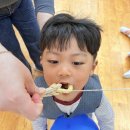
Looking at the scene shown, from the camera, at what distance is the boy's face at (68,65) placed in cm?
77

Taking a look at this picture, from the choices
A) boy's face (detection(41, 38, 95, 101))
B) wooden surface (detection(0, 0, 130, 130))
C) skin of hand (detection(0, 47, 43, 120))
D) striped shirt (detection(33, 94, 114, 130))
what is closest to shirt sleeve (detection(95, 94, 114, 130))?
striped shirt (detection(33, 94, 114, 130))

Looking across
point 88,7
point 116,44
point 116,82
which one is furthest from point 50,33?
point 88,7

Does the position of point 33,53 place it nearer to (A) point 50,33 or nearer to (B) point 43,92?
(A) point 50,33

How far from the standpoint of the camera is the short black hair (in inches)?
31.6

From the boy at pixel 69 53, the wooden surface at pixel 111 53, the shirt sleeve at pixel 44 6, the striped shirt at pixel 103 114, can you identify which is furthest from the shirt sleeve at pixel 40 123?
the shirt sleeve at pixel 44 6

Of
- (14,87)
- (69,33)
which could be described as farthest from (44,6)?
(14,87)

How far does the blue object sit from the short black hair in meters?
0.29

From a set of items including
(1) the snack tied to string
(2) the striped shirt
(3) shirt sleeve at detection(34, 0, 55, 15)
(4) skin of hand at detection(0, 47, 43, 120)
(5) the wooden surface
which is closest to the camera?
(4) skin of hand at detection(0, 47, 43, 120)

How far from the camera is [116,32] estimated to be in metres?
1.92

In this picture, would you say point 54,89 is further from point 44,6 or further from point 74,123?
point 44,6

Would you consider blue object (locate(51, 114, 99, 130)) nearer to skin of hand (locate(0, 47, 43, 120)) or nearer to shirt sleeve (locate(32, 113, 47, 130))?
shirt sleeve (locate(32, 113, 47, 130))

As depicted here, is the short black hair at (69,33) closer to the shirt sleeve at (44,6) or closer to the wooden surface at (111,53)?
the wooden surface at (111,53)

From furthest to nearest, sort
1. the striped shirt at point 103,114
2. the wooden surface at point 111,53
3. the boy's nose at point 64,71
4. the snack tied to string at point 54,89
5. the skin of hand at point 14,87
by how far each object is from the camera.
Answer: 1. the wooden surface at point 111,53
2. the striped shirt at point 103,114
3. the boy's nose at point 64,71
4. the snack tied to string at point 54,89
5. the skin of hand at point 14,87

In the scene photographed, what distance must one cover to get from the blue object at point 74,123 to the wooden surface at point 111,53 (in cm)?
34
